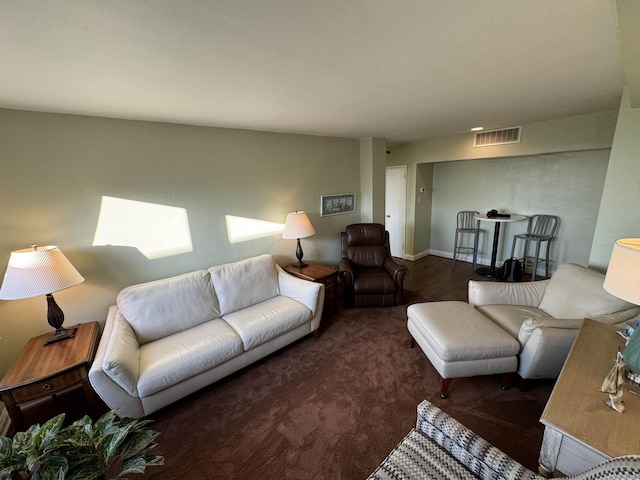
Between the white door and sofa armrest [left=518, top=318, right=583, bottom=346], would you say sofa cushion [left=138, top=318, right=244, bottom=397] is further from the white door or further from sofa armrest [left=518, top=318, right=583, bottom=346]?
the white door

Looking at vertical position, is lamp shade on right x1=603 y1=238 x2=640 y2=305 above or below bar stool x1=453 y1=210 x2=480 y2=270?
above

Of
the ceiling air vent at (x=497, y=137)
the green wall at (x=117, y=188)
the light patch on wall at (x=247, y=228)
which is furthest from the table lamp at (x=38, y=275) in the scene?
the ceiling air vent at (x=497, y=137)

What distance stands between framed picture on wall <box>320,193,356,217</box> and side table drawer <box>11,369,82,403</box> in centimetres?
287

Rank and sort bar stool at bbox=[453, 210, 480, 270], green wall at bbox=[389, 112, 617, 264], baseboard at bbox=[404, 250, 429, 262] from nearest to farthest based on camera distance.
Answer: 1. green wall at bbox=[389, 112, 617, 264]
2. bar stool at bbox=[453, 210, 480, 270]
3. baseboard at bbox=[404, 250, 429, 262]

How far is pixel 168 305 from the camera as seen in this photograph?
214 centimetres

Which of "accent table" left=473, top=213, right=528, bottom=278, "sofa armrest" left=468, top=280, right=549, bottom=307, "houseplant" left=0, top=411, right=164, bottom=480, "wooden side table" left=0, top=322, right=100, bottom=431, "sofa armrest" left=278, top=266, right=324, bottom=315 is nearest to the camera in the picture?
"houseplant" left=0, top=411, right=164, bottom=480

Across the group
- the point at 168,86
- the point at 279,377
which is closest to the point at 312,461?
the point at 279,377

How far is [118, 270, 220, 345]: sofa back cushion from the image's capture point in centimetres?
202

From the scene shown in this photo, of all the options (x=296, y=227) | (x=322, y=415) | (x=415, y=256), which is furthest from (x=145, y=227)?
(x=415, y=256)

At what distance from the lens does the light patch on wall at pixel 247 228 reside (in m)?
2.80

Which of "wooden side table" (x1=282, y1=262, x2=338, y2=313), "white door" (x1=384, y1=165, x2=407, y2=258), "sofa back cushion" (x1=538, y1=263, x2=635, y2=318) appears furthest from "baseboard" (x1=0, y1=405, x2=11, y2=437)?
"white door" (x1=384, y1=165, x2=407, y2=258)

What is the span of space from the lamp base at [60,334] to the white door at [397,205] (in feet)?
14.8

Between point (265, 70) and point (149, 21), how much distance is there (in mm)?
571

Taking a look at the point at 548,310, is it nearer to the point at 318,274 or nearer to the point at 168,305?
the point at 318,274
